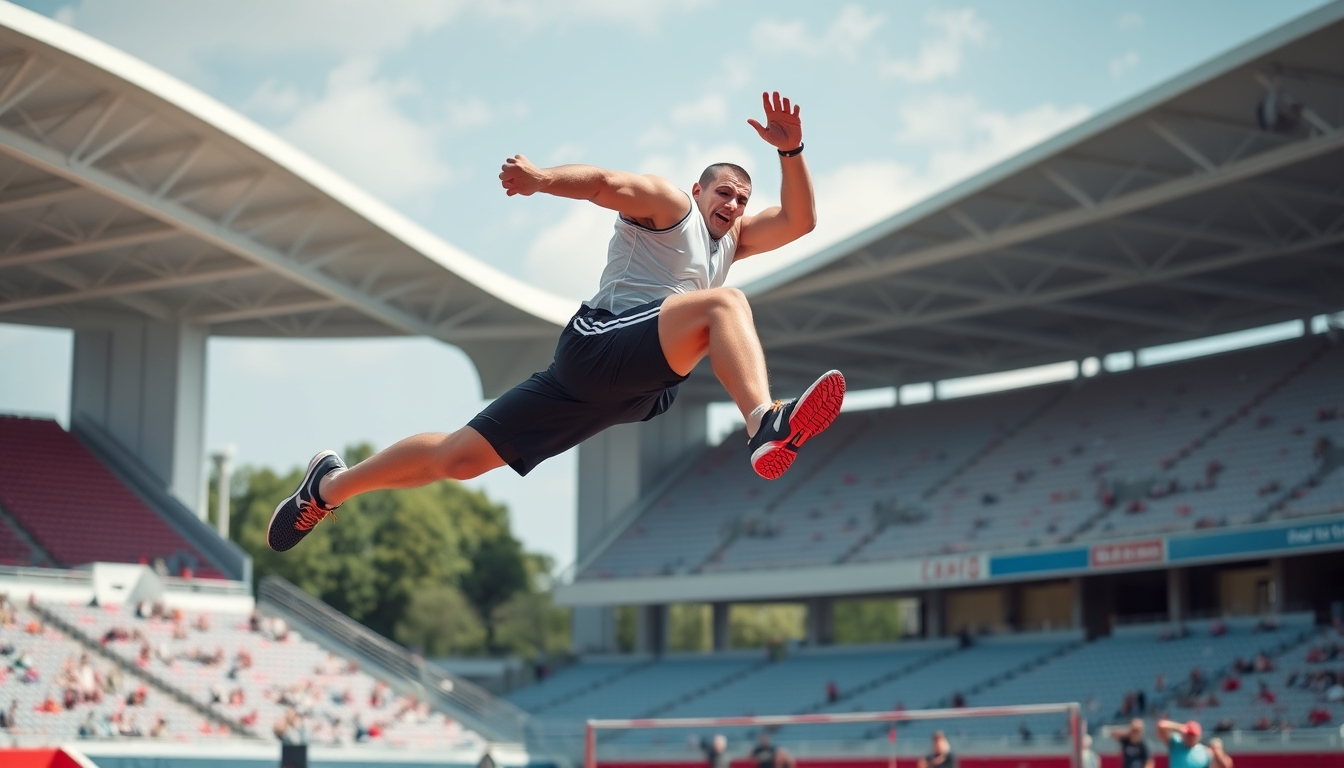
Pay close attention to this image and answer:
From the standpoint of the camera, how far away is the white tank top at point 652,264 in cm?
521

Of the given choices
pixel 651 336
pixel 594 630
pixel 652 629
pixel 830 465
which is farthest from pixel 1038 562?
pixel 651 336

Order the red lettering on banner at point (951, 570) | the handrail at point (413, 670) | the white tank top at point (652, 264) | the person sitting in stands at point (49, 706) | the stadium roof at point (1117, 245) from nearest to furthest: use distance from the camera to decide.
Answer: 1. the white tank top at point (652, 264)
2. the person sitting in stands at point (49, 706)
3. the stadium roof at point (1117, 245)
4. the red lettering on banner at point (951, 570)
5. the handrail at point (413, 670)

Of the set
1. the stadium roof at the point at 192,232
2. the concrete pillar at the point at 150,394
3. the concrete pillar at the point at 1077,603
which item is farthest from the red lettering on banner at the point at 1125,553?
the concrete pillar at the point at 150,394

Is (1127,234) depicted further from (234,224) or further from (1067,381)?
(234,224)

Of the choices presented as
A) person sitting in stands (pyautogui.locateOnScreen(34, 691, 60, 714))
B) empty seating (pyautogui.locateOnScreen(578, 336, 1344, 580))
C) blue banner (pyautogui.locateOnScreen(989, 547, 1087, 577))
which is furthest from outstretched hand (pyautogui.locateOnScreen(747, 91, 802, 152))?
blue banner (pyautogui.locateOnScreen(989, 547, 1087, 577))

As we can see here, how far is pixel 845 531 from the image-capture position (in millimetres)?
32000

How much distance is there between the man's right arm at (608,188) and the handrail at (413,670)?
943 inches

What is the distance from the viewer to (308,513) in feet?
20.9

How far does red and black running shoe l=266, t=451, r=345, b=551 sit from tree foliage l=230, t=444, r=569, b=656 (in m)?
49.8

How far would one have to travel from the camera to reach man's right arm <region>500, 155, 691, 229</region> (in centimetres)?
471

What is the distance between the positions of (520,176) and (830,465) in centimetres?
3109

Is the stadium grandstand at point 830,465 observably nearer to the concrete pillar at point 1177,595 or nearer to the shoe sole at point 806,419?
the concrete pillar at point 1177,595

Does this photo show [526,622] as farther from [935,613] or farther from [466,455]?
[466,455]

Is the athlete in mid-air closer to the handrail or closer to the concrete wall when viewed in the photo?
the handrail
